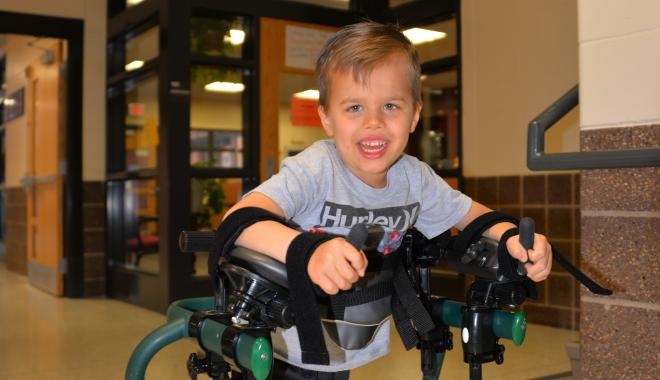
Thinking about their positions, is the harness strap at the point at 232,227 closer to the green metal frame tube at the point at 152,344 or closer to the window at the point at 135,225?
the green metal frame tube at the point at 152,344

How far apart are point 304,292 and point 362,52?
0.40m

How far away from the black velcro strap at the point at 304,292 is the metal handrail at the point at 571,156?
2.24ft

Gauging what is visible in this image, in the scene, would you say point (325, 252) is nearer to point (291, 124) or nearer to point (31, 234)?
point (291, 124)

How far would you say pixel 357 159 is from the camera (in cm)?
108

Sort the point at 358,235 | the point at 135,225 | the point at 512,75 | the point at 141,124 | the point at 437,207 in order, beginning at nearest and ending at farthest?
the point at 358,235, the point at 437,207, the point at 512,75, the point at 141,124, the point at 135,225

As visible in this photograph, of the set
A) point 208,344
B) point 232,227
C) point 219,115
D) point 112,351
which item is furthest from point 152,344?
point 219,115

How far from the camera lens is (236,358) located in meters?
0.82

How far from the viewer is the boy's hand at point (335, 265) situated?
2.48ft

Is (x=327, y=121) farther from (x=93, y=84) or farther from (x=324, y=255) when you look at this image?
(x=93, y=84)

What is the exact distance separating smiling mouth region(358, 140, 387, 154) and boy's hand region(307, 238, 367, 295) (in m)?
0.31

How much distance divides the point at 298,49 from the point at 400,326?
3495 mm

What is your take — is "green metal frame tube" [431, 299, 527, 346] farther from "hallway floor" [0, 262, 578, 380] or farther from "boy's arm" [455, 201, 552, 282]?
"hallway floor" [0, 262, 578, 380]

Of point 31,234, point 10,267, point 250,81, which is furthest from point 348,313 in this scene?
point 10,267

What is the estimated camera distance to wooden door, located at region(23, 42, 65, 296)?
16.4 feet
